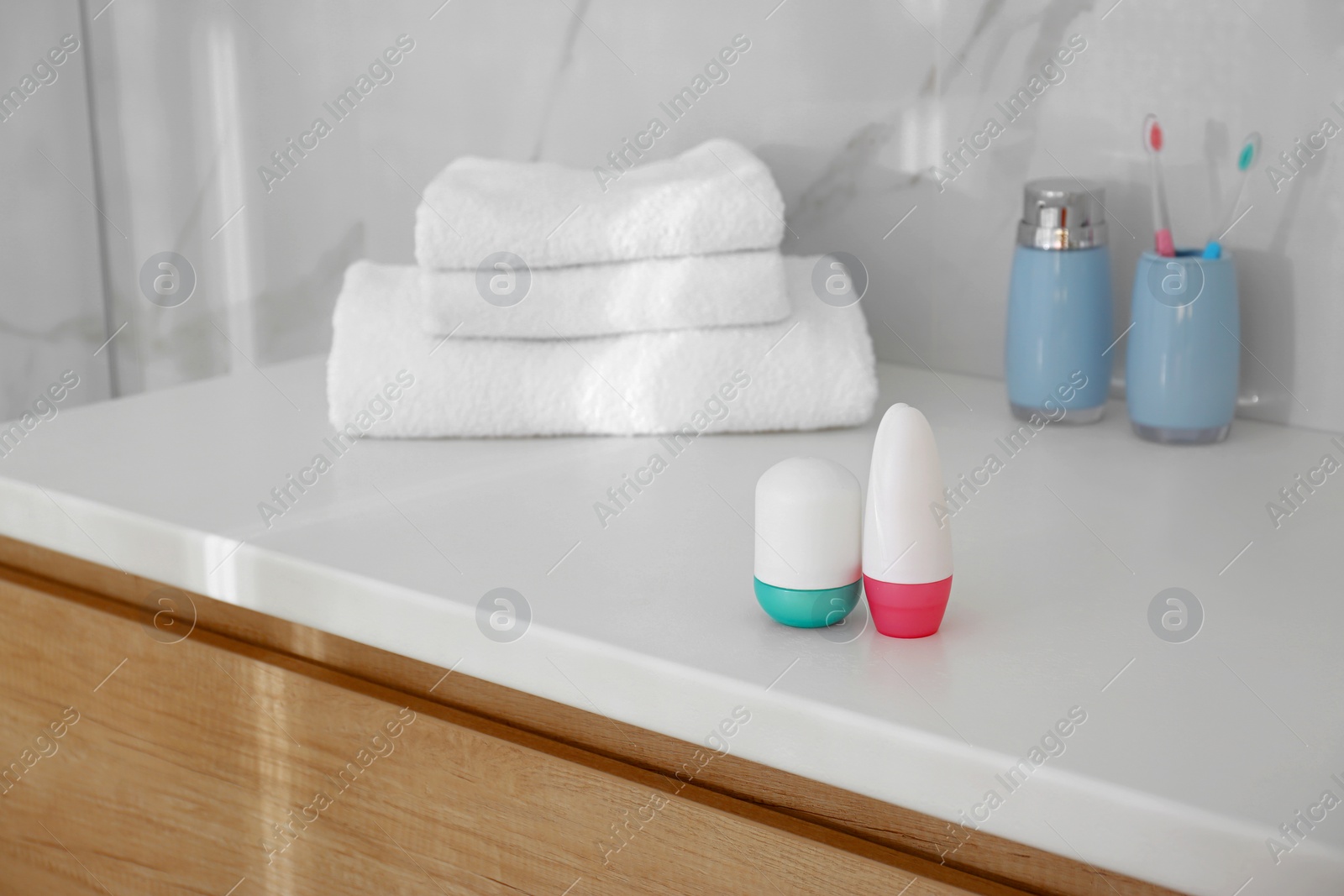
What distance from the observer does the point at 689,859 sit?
542 mm

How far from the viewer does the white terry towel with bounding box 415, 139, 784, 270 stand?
87 cm

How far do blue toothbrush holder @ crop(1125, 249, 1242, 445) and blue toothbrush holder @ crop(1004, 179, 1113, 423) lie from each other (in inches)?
1.4

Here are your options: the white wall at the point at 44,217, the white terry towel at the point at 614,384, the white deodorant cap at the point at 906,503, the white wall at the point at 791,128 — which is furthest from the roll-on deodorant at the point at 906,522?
the white wall at the point at 44,217

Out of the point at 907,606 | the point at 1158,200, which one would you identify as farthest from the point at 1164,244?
the point at 907,606

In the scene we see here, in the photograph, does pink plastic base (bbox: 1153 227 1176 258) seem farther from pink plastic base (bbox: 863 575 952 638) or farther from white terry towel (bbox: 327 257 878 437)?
pink plastic base (bbox: 863 575 952 638)

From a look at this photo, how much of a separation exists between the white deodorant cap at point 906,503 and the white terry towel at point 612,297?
0.34 metres

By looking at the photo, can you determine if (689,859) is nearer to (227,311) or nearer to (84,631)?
(84,631)

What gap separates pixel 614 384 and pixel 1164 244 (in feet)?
1.29

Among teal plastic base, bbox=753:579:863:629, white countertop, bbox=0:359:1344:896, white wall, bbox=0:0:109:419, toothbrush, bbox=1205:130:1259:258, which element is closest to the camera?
white countertop, bbox=0:359:1344:896

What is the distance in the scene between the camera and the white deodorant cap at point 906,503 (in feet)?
1.76

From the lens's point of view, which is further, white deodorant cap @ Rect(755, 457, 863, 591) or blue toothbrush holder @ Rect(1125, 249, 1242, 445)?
blue toothbrush holder @ Rect(1125, 249, 1242, 445)

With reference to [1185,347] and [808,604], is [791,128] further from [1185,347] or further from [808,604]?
[808,604]

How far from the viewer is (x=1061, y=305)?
0.87m

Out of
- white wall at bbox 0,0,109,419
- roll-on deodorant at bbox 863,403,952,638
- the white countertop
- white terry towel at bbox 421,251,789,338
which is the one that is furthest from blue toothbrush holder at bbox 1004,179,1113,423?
white wall at bbox 0,0,109,419
